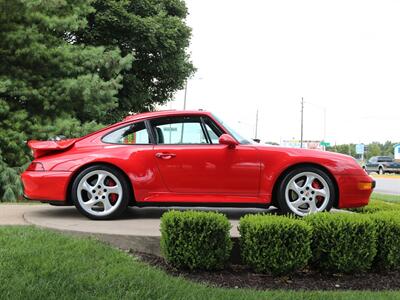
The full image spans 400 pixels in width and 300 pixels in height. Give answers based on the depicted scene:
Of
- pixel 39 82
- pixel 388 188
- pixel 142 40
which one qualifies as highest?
pixel 142 40

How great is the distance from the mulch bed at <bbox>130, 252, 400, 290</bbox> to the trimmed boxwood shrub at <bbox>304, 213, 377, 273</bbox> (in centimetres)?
11

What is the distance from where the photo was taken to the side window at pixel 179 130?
5715 millimetres

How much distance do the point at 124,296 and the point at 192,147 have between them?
92.1 inches

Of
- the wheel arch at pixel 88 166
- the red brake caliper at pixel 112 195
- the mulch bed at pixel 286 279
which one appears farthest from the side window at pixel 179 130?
the mulch bed at pixel 286 279

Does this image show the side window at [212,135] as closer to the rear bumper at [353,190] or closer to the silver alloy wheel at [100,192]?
the silver alloy wheel at [100,192]

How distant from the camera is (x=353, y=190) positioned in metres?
5.59

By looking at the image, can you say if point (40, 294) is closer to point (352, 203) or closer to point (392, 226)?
point (392, 226)

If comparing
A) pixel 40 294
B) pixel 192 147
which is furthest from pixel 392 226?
pixel 40 294

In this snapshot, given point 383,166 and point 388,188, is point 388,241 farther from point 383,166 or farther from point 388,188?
point 383,166

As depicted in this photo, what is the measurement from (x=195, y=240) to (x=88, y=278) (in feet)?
3.26

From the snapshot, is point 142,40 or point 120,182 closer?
point 120,182

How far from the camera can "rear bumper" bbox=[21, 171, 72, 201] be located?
219 inches

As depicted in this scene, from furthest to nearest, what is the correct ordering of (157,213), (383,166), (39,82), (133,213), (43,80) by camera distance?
(383,166) < (43,80) < (39,82) < (157,213) < (133,213)

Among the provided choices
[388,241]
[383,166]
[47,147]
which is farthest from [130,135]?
[383,166]
